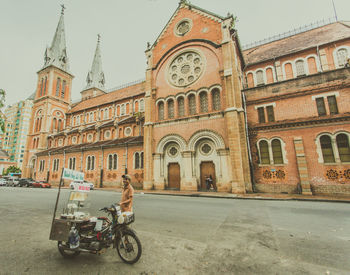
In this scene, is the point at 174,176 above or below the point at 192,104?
below

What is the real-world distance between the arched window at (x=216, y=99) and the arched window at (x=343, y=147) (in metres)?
9.94

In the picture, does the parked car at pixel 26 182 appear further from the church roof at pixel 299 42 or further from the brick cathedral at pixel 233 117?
the church roof at pixel 299 42

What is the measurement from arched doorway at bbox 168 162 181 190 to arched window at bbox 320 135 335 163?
1279 cm

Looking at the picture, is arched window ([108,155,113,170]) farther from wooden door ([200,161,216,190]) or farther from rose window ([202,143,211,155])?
rose window ([202,143,211,155])

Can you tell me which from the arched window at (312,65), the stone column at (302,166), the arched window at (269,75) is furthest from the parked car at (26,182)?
the arched window at (312,65)

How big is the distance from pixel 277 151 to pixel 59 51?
5460 cm

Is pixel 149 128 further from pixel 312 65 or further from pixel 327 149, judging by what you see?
pixel 312 65

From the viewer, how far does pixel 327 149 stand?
14141 mm

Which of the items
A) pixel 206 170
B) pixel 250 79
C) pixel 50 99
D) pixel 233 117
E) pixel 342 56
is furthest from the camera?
pixel 50 99

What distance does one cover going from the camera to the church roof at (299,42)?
2084 cm

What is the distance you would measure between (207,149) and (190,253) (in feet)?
47.7

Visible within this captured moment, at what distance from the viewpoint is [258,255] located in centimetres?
401

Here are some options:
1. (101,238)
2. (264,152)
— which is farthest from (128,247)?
(264,152)

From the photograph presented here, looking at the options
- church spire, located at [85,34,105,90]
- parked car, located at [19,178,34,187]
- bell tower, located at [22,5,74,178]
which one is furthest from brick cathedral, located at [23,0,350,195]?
church spire, located at [85,34,105,90]
